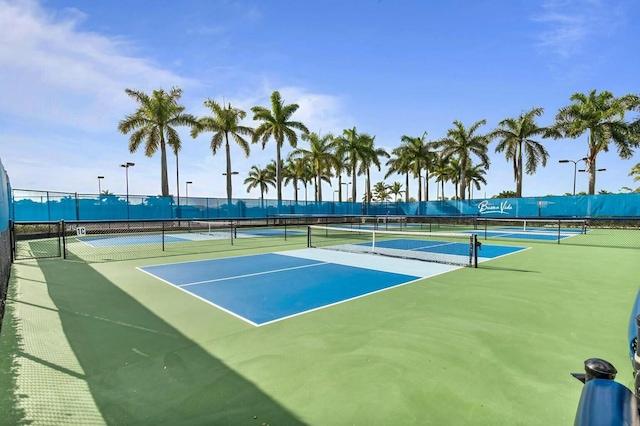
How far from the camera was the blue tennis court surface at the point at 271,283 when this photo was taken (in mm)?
5754

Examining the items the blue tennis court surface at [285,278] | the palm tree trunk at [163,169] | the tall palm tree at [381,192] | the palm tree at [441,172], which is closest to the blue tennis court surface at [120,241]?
the blue tennis court surface at [285,278]

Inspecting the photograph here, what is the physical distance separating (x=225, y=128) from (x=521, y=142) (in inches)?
1168

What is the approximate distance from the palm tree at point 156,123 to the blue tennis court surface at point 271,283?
21909mm

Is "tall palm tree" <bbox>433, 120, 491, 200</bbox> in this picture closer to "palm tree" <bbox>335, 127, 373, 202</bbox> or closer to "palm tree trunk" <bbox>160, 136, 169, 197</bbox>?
"palm tree" <bbox>335, 127, 373, 202</bbox>

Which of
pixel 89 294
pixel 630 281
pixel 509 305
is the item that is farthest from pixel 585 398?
pixel 630 281

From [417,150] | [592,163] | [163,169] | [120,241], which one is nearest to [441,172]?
[417,150]

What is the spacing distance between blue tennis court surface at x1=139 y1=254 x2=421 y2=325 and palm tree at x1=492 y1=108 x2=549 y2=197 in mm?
32554

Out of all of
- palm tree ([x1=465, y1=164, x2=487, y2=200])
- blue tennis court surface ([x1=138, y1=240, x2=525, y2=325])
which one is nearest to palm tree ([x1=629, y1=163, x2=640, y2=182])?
palm tree ([x1=465, y1=164, x2=487, y2=200])

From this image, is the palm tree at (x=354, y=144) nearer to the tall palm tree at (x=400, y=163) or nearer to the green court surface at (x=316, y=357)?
the tall palm tree at (x=400, y=163)

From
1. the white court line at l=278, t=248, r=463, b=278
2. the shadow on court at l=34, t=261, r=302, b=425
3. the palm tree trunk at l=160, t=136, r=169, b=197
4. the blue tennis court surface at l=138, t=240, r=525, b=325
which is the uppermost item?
the palm tree trunk at l=160, t=136, r=169, b=197

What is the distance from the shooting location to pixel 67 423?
2.71m

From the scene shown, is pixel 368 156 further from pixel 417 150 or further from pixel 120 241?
A: pixel 120 241

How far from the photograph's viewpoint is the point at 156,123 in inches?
1145

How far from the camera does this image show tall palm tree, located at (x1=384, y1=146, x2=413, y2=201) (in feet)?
147
